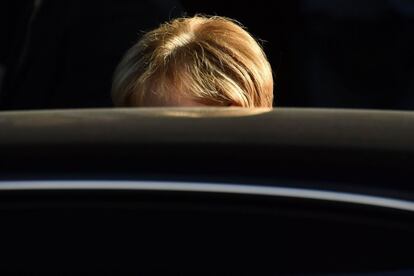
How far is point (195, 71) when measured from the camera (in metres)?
2.12

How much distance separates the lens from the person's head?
81.5 inches

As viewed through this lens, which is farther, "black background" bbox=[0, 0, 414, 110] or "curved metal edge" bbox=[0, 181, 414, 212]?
"black background" bbox=[0, 0, 414, 110]

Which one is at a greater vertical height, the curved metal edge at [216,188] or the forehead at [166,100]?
the curved metal edge at [216,188]

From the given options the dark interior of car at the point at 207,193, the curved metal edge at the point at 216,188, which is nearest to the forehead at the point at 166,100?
the dark interior of car at the point at 207,193

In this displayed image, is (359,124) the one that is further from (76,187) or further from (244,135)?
(76,187)

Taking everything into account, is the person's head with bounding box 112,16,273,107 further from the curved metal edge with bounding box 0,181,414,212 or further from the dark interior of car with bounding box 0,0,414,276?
the curved metal edge with bounding box 0,181,414,212

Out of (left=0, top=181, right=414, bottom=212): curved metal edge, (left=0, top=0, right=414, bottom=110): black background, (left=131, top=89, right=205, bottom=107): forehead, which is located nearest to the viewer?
(left=0, top=181, right=414, bottom=212): curved metal edge

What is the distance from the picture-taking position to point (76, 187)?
121 centimetres

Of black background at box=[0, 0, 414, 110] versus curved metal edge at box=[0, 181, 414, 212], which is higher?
curved metal edge at box=[0, 181, 414, 212]

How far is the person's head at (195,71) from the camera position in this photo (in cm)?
207

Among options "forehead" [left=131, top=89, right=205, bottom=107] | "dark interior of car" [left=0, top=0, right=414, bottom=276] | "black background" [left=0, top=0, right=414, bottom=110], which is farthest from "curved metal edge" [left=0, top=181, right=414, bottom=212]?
"black background" [left=0, top=0, right=414, bottom=110]

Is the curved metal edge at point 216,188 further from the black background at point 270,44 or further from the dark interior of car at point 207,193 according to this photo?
the black background at point 270,44

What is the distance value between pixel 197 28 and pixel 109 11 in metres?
0.75

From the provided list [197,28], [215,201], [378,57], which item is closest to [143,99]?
[197,28]
